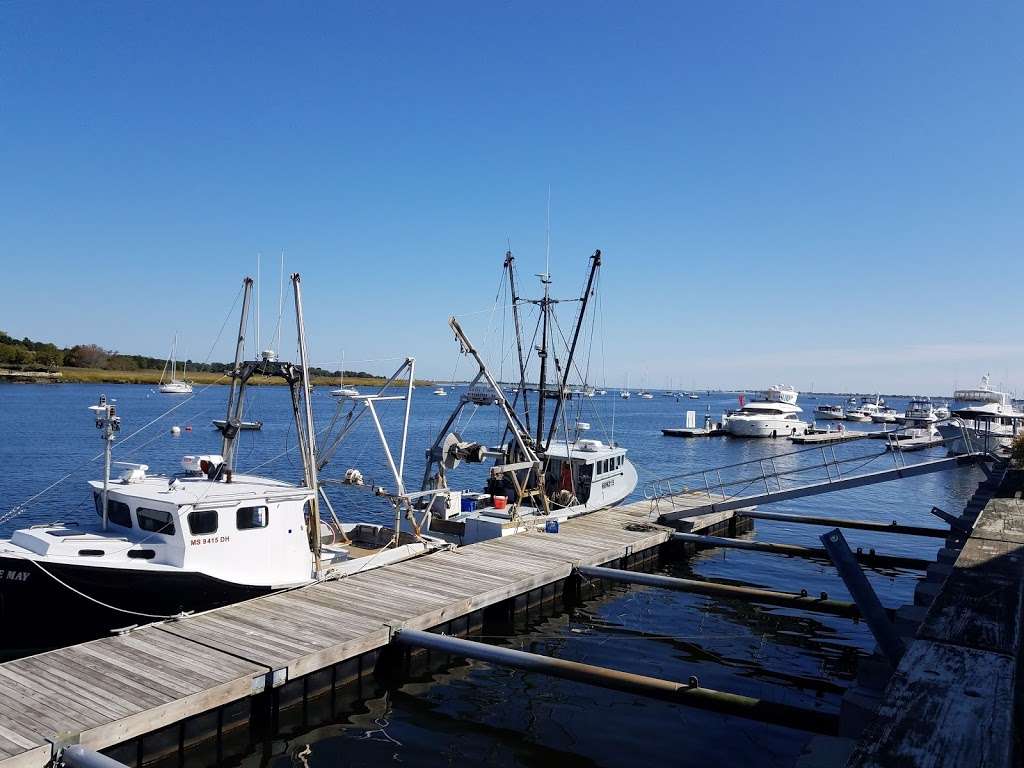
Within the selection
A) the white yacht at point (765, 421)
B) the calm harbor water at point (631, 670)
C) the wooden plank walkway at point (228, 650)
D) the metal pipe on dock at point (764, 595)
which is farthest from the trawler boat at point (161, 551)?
the white yacht at point (765, 421)

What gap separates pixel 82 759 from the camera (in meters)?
9.44

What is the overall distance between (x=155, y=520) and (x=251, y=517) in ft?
6.56

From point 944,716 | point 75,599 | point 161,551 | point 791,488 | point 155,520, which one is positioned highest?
point 944,716

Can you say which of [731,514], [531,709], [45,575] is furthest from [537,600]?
[731,514]

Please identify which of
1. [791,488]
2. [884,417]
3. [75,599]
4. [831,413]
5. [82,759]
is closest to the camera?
[82,759]

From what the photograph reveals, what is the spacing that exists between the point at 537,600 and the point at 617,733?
23.0ft

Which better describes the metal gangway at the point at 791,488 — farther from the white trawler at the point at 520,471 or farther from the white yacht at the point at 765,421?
the white yacht at the point at 765,421

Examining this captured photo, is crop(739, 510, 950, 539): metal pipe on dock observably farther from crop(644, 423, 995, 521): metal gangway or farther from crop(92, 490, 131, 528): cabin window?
crop(92, 490, 131, 528): cabin window

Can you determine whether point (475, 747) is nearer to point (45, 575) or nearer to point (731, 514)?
point (45, 575)

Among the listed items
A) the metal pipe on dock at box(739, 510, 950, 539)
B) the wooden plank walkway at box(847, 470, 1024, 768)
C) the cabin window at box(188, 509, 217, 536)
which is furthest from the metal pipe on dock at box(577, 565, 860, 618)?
the metal pipe on dock at box(739, 510, 950, 539)

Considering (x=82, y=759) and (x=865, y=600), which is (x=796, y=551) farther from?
(x=82, y=759)

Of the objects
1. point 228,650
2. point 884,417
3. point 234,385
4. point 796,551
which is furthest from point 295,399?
point 884,417

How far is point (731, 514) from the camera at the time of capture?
31.4m

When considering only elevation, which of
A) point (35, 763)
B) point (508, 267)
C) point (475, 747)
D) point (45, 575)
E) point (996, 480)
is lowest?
point (475, 747)
